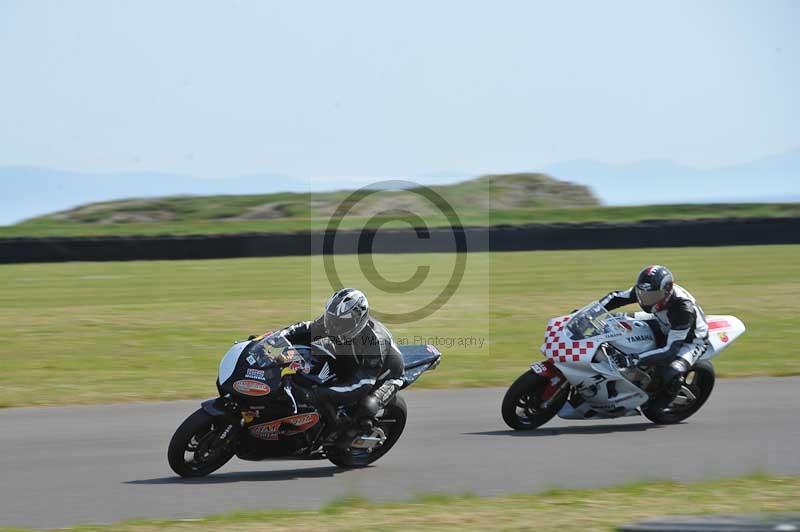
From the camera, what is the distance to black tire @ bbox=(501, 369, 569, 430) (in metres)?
9.81

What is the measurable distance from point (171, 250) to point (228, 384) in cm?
2510

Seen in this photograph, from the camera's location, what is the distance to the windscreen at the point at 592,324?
32.8 ft

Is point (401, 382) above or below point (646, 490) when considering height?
above

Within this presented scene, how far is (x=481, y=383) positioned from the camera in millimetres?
13375

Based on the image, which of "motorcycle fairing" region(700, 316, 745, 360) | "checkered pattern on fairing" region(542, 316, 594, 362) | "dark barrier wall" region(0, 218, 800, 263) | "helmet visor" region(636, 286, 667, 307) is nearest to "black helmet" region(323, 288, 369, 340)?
"checkered pattern on fairing" region(542, 316, 594, 362)

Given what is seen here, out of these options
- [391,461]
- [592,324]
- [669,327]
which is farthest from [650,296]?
[391,461]

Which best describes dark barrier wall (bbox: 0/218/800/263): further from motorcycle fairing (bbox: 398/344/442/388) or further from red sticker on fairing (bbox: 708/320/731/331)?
motorcycle fairing (bbox: 398/344/442/388)

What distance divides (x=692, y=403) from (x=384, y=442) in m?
3.52

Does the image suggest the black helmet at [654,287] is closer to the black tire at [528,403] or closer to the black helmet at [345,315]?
the black tire at [528,403]

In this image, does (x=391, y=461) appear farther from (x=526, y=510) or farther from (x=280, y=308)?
(x=280, y=308)

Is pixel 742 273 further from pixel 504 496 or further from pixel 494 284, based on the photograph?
pixel 504 496

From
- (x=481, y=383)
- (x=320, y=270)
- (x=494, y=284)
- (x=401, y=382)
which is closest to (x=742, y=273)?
(x=494, y=284)

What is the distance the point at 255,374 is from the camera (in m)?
7.89

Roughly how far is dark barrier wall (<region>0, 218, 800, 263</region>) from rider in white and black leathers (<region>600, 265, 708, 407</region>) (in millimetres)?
22349
